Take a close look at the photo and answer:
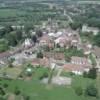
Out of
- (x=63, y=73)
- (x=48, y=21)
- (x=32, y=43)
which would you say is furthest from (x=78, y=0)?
(x=63, y=73)

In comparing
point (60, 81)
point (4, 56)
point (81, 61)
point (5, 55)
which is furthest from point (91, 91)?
point (5, 55)

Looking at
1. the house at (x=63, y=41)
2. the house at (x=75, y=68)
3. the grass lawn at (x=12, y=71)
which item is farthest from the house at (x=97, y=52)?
the grass lawn at (x=12, y=71)

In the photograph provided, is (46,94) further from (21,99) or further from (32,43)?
(32,43)

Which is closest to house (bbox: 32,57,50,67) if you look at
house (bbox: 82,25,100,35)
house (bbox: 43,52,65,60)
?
house (bbox: 43,52,65,60)

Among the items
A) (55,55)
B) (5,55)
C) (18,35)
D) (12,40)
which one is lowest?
(18,35)

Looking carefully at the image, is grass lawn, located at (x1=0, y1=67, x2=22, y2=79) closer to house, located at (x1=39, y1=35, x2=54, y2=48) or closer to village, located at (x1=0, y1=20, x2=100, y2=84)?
village, located at (x1=0, y1=20, x2=100, y2=84)

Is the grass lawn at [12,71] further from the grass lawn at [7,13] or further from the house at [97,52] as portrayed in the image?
the grass lawn at [7,13]

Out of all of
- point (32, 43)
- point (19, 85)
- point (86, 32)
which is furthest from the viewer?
point (86, 32)

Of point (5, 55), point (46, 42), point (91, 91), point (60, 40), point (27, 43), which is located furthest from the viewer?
point (60, 40)

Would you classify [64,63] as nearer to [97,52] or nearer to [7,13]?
[97,52]
